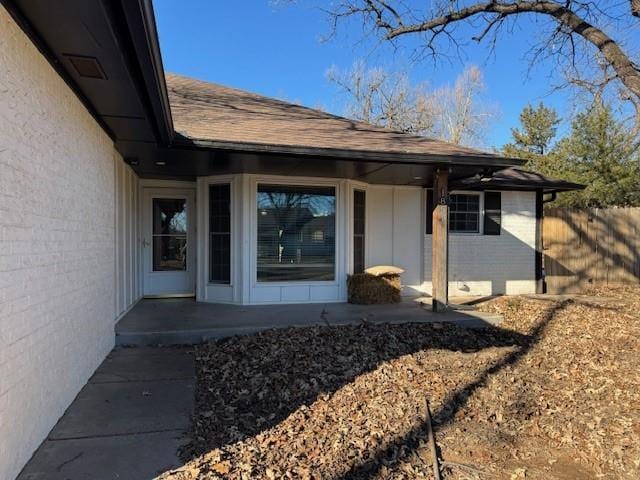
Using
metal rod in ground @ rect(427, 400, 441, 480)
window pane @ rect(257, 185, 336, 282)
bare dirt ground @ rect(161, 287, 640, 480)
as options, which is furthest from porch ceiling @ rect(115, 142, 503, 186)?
metal rod in ground @ rect(427, 400, 441, 480)

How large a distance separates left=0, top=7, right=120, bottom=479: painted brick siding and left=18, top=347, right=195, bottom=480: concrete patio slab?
0.14 meters

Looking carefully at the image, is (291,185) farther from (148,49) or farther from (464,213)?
(148,49)

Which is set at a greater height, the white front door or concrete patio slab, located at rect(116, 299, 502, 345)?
the white front door

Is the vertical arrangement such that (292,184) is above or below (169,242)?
above

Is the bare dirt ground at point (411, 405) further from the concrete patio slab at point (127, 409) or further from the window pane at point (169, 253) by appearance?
the window pane at point (169, 253)

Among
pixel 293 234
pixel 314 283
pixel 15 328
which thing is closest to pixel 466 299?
pixel 314 283

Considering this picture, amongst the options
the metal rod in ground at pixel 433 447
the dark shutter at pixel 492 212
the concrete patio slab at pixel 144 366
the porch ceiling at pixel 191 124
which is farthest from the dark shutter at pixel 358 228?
the metal rod in ground at pixel 433 447

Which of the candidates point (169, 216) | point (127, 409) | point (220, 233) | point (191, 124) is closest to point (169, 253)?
point (169, 216)

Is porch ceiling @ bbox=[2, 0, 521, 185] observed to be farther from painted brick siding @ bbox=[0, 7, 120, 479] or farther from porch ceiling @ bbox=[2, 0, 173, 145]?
painted brick siding @ bbox=[0, 7, 120, 479]

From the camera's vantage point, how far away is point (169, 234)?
30.2ft

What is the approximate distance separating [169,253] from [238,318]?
3.16 metres

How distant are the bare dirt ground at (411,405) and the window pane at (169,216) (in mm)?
4041

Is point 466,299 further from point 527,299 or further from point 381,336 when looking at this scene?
point 381,336

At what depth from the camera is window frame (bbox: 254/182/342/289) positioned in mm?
8070
